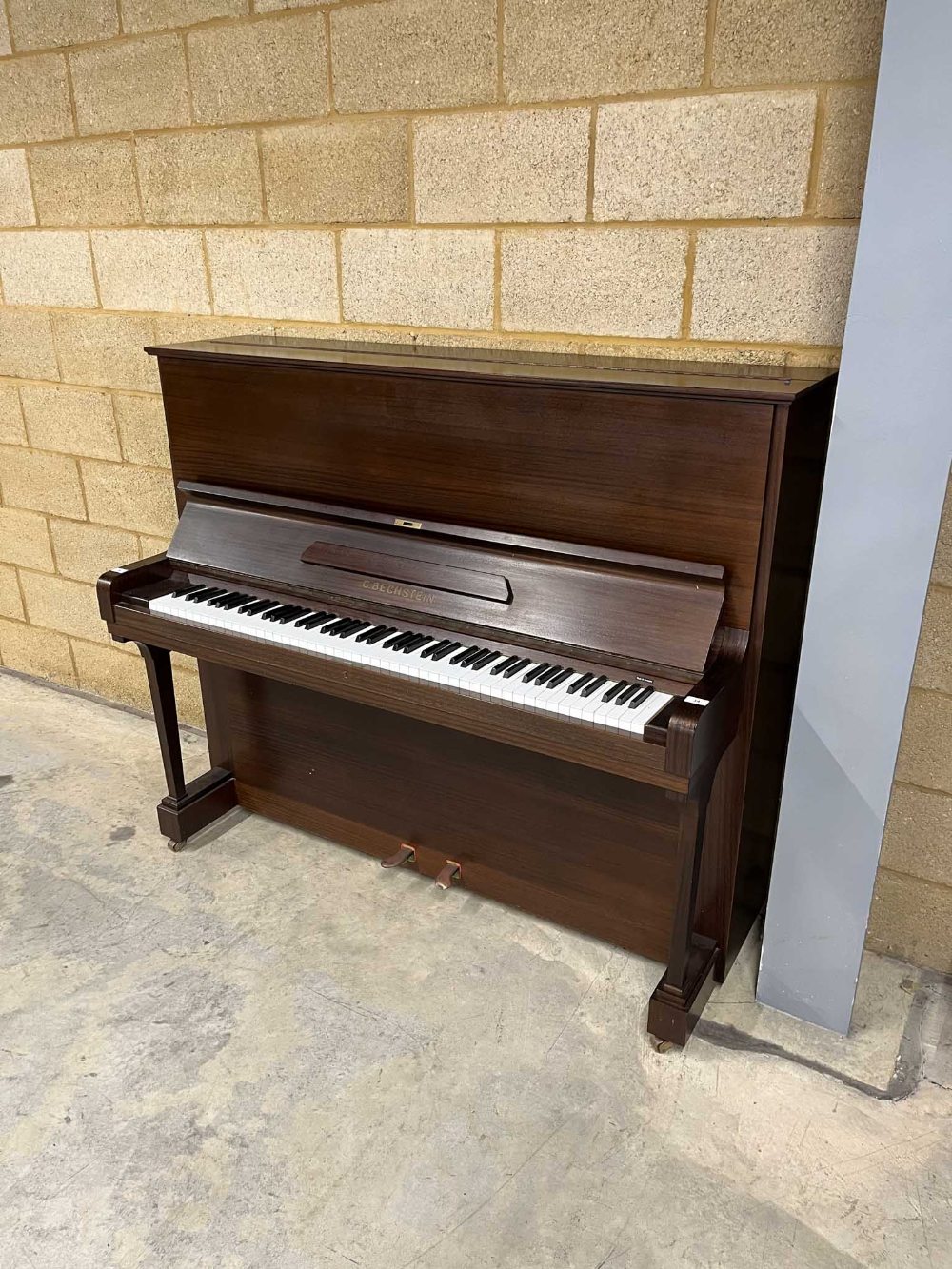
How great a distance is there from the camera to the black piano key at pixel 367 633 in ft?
6.40

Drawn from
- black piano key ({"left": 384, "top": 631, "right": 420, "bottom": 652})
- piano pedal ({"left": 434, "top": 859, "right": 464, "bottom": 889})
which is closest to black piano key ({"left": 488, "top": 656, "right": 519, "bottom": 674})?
black piano key ({"left": 384, "top": 631, "right": 420, "bottom": 652})

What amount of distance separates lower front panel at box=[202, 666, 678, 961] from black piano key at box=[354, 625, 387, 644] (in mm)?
326

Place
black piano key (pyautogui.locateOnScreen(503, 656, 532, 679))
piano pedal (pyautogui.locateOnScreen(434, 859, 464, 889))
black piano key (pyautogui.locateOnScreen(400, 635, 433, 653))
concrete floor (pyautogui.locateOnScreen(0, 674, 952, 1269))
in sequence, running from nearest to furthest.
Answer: concrete floor (pyautogui.locateOnScreen(0, 674, 952, 1269)) → black piano key (pyautogui.locateOnScreen(503, 656, 532, 679)) → black piano key (pyautogui.locateOnScreen(400, 635, 433, 653)) → piano pedal (pyautogui.locateOnScreen(434, 859, 464, 889))

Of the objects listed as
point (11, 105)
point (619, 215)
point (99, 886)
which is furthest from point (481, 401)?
point (11, 105)

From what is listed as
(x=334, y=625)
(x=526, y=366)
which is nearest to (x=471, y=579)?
(x=334, y=625)

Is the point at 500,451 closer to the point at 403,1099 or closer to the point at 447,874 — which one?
the point at 447,874

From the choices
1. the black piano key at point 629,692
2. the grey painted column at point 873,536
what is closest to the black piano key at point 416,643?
the black piano key at point 629,692

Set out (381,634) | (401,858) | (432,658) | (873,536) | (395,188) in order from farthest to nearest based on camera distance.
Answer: (401,858) → (395,188) → (381,634) → (432,658) → (873,536)

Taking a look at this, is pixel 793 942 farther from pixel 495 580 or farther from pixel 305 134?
pixel 305 134

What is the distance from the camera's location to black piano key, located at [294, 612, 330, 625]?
2.05 meters

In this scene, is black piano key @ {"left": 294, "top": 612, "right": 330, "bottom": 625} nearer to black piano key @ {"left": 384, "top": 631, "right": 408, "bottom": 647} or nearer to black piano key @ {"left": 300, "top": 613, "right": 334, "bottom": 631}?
black piano key @ {"left": 300, "top": 613, "right": 334, "bottom": 631}

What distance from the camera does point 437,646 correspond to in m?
1.90

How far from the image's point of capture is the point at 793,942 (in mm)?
1931

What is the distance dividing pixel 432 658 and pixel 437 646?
0.17 ft
